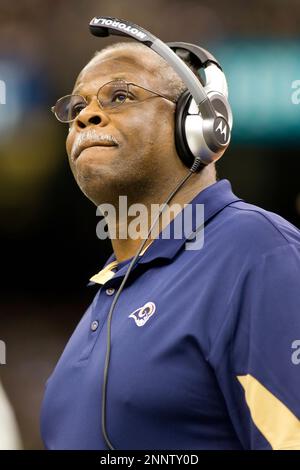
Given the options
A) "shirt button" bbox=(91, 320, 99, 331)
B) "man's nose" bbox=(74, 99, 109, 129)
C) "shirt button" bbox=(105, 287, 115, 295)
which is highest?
"man's nose" bbox=(74, 99, 109, 129)

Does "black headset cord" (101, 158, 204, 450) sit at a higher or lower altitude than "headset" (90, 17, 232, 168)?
lower

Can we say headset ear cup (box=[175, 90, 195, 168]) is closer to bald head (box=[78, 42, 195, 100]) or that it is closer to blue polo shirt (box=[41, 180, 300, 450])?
bald head (box=[78, 42, 195, 100])

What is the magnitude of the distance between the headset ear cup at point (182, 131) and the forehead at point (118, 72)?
0.07m

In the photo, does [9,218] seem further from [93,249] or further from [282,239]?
[282,239]

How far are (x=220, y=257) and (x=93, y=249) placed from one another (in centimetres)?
220

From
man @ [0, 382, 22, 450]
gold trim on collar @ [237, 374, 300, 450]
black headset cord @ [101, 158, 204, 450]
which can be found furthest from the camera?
man @ [0, 382, 22, 450]

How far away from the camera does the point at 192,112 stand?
4.96 feet

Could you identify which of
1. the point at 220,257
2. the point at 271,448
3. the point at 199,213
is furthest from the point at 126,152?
the point at 271,448

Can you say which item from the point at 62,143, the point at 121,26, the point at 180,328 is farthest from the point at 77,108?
the point at 62,143

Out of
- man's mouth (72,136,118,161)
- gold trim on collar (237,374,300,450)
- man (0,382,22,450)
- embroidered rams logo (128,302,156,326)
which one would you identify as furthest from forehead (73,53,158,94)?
man (0,382,22,450)

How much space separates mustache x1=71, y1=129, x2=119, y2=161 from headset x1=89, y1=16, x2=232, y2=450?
12 cm

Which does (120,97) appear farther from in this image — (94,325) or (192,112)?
(94,325)

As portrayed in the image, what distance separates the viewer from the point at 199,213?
1.44 m

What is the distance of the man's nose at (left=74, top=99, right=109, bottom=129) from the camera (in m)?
1.54
